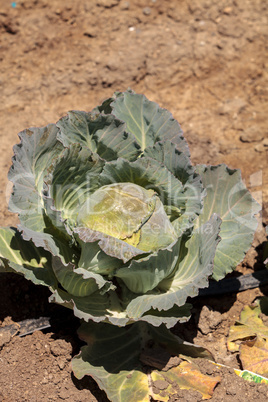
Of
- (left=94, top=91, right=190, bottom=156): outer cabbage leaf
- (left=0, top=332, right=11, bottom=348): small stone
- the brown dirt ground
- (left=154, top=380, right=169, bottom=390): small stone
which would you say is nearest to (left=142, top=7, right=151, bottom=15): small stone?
the brown dirt ground

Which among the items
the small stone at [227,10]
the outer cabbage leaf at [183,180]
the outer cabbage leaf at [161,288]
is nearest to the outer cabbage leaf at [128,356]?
the outer cabbage leaf at [161,288]

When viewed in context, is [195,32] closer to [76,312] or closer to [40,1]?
[40,1]

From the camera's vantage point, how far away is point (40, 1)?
20.9 feet

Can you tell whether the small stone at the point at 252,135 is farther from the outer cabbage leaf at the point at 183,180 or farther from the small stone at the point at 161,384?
the small stone at the point at 161,384

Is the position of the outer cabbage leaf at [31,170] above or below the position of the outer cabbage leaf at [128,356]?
above

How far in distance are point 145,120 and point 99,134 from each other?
1.43 ft

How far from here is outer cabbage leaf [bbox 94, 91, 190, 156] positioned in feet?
11.6

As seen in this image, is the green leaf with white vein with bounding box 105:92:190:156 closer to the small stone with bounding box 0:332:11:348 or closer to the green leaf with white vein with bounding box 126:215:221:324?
the green leaf with white vein with bounding box 126:215:221:324

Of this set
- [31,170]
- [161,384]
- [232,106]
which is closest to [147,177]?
[31,170]

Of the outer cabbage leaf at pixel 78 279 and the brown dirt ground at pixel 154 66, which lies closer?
the outer cabbage leaf at pixel 78 279

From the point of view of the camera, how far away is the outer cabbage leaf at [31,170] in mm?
3166

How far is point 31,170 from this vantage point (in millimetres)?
3318

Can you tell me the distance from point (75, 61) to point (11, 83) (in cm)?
86

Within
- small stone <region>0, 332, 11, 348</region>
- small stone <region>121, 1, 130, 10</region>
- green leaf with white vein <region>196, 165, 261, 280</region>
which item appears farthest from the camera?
small stone <region>121, 1, 130, 10</region>
